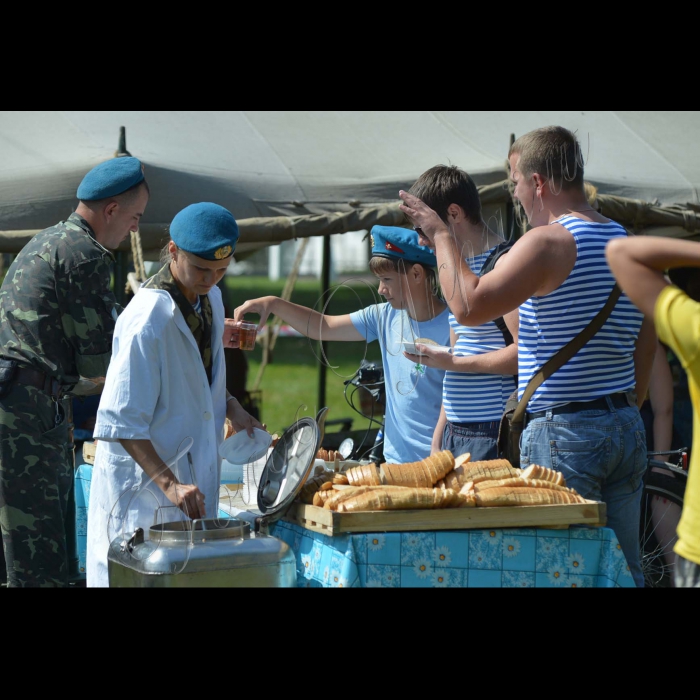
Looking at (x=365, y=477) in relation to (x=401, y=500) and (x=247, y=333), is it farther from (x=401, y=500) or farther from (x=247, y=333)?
(x=247, y=333)

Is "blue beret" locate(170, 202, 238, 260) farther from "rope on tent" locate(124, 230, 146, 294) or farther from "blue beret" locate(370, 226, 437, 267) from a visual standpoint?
"rope on tent" locate(124, 230, 146, 294)

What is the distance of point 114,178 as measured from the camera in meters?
3.29

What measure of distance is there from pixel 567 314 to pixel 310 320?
139cm

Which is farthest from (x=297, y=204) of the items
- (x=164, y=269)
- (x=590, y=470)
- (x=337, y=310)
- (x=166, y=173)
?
(x=337, y=310)

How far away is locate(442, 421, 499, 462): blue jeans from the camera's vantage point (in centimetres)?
315

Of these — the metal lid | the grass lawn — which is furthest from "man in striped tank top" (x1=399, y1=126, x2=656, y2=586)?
the grass lawn

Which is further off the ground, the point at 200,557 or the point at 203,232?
the point at 203,232

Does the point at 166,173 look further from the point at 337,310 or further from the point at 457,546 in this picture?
the point at 337,310

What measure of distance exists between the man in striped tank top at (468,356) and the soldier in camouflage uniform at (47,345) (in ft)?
3.63

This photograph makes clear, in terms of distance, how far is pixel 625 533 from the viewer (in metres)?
2.74

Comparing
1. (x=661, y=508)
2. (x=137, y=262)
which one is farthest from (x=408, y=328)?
(x=137, y=262)

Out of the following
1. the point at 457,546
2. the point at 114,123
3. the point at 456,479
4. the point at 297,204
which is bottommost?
the point at 457,546

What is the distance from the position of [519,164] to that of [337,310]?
989 inches

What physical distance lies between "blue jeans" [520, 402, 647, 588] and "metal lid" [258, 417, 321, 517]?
64 cm
